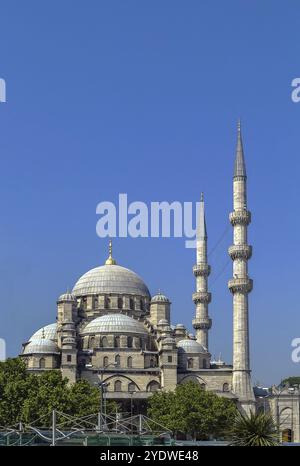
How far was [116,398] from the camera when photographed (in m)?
69.9

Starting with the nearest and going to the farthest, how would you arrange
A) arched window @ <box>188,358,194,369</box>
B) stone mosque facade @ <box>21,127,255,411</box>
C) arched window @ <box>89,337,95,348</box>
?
stone mosque facade @ <box>21,127,255,411</box> → arched window @ <box>188,358,194,369</box> → arched window @ <box>89,337,95,348</box>

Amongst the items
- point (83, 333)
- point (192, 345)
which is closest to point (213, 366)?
point (192, 345)

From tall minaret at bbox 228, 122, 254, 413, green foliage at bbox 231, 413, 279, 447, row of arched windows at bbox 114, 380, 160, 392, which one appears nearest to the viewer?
green foliage at bbox 231, 413, 279, 447

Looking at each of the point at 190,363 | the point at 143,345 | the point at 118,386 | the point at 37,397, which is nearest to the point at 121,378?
the point at 118,386

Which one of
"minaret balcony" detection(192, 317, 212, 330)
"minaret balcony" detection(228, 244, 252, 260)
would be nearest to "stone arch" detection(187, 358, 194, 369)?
"minaret balcony" detection(192, 317, 212, 330)

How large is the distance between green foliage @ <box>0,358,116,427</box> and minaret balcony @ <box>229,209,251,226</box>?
18.2 m

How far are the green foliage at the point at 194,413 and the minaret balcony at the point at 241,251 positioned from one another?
12.9 metres

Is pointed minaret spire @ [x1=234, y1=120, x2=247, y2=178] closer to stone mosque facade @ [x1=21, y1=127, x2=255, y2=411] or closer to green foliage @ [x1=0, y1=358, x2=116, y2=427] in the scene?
stone mosque facade @ [x1=21, y1=127, x2=255, y2=411]

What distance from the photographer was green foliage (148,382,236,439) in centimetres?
6031

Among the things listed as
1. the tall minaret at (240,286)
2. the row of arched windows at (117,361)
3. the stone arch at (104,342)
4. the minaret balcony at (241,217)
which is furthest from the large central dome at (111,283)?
the minaret balcony at (241,217)

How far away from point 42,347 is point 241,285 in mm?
16705

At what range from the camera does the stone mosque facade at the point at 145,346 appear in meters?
70.9

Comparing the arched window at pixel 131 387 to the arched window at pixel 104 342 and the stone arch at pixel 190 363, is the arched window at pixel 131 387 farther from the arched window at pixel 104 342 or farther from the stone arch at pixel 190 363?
the stone arch at pixel 190 363
